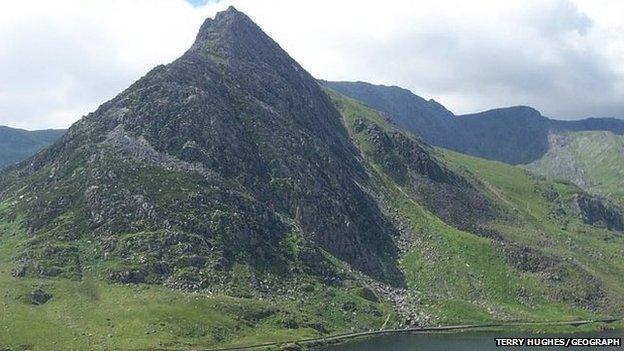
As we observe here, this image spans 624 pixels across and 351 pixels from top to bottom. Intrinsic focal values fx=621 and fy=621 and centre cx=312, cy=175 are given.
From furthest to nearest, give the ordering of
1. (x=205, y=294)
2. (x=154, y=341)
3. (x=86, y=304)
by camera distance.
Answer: (x=205, y=294)
(x=86, y=304)
(x=154, y=341)

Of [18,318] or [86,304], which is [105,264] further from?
[18,318]

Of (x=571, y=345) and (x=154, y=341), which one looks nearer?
(x=154, y=341)

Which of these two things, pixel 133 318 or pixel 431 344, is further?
pixel 431 344

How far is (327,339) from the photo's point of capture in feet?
592

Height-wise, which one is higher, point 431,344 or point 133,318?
point 133,318

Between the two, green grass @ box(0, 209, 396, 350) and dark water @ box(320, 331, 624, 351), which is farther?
dark water @ box(320, 331, 624, 351)

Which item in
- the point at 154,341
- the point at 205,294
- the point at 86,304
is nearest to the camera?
the point at 154,341

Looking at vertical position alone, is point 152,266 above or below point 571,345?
above

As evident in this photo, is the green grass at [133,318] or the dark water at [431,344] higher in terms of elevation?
the green grass at [133,318]

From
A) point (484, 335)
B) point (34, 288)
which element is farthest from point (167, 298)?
point (484, 335)

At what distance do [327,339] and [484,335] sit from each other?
5470 cm

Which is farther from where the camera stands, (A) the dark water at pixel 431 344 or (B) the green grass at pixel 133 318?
(A) the dark water at pixel 431 344

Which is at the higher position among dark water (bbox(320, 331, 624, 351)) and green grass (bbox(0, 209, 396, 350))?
green grass (bbox(0, 209, 396, 350))

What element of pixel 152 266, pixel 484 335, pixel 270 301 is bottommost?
pixel 484 335
